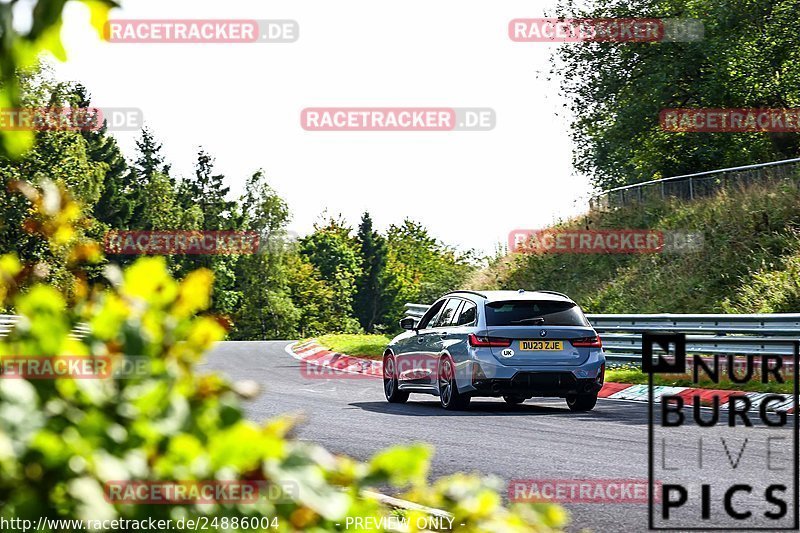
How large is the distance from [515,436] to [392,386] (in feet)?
17.0

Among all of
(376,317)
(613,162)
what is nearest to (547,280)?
(613,162)

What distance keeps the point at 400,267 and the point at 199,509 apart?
13603cm

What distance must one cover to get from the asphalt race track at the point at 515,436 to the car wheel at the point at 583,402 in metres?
0.17

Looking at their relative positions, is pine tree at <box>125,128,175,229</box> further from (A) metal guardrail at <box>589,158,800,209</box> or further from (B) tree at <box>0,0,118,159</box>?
(B) tree at <box>0,0,118,159</box>

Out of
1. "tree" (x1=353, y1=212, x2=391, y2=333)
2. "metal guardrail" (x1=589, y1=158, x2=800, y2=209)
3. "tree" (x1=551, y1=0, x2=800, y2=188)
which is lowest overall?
"tree" (x1=353, y1=212, x2=391, y2=333)

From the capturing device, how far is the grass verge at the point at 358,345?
3036 cm

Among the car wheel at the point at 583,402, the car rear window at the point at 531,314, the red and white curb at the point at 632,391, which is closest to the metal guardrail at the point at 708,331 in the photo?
the red and white curb at the point at 632,391

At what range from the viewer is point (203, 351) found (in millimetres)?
2104

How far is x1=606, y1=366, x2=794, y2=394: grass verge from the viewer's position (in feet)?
53.2

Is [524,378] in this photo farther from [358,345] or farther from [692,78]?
[692,78]

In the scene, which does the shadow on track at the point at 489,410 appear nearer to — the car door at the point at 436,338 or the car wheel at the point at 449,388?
the car wheel at the point at 449,388

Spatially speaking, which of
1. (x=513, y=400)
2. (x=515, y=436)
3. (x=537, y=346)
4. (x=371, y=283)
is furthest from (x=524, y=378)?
(x=371, y=283)

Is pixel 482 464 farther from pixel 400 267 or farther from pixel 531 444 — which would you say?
pixel 400 267

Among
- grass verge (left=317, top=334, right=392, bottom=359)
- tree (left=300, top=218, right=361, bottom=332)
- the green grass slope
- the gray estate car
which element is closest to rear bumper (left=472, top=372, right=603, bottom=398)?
the gray estate car
